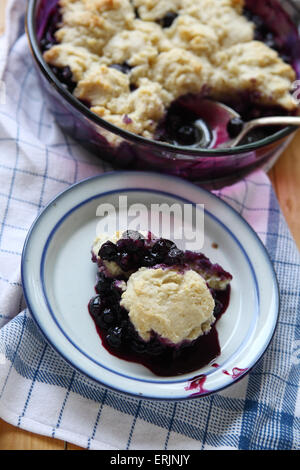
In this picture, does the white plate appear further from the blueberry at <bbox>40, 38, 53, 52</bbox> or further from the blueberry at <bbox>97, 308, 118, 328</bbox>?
the blueberry at <bbox>40, 38, 53, 52</bbox>

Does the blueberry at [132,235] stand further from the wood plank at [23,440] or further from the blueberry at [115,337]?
the wood plank at [23,440]

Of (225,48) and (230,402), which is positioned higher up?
(225,48)

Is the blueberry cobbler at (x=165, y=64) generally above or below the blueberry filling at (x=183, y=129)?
above

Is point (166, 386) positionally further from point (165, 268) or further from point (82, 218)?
point (82, 218)

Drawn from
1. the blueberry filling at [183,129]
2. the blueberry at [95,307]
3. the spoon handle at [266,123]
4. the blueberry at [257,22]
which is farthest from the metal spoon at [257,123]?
the blueberry at [95,307]

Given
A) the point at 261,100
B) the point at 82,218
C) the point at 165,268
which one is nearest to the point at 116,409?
the point at 165,268

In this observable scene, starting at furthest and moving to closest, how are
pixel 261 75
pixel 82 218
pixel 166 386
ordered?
pixel 261 75
pixel 82 218
pixel 166 386

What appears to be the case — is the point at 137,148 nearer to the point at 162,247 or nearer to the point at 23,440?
the point at 162,247

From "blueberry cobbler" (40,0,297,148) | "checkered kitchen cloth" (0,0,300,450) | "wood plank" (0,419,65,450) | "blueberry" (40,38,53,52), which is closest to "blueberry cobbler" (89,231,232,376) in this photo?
"checkered kitchen cloth" (0,0,300,450)
